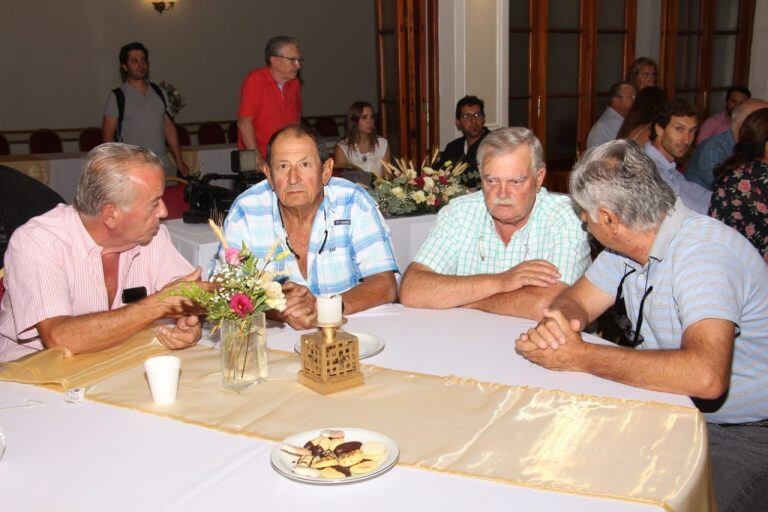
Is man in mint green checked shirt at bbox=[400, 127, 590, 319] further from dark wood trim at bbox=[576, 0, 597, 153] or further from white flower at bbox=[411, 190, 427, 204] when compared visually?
dark wood trim at bbox=[576, 0, 597, 153]

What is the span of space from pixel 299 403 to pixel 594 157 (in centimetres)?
98

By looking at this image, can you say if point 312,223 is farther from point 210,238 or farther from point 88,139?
point 88,139

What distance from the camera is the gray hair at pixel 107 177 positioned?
2129 millimetres

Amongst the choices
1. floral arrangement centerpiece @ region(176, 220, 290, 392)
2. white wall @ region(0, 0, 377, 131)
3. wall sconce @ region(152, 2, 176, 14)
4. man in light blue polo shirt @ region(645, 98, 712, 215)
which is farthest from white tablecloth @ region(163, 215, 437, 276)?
wall sconce @ region(152, 2, 176, 14)

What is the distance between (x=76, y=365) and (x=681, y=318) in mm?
1493

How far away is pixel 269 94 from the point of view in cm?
528

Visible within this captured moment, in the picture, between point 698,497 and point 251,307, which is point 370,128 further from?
point 698,497

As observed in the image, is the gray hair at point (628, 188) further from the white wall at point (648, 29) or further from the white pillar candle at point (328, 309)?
the white wall at point (648, 29)

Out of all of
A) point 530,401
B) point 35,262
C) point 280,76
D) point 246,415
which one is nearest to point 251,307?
point 246,415

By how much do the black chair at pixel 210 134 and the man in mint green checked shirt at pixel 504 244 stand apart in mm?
8027

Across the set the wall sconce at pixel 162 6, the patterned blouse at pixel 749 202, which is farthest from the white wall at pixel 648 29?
the wall sconce at pixel 162 6

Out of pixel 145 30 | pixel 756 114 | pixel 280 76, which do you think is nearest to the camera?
pixel 756 114

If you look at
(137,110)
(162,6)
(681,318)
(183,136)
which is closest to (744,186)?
(681,318)

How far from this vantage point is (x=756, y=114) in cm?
350
